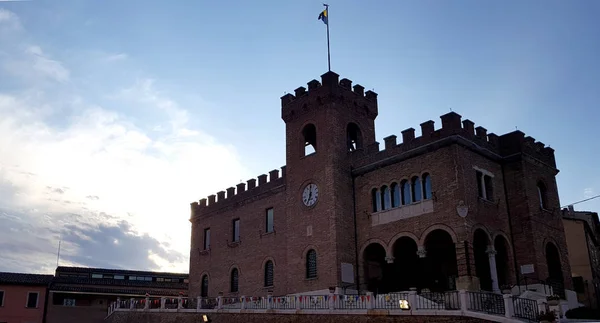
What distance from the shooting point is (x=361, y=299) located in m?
20.6

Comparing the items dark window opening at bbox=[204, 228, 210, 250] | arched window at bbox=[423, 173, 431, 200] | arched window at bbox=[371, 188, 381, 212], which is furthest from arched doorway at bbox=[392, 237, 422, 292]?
dark window opening at bbox=[204, 228, 210, 250]

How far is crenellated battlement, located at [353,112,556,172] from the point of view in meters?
23.9

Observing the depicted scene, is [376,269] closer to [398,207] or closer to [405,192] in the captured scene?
[398,207]

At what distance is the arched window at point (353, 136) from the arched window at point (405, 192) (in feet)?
16.0

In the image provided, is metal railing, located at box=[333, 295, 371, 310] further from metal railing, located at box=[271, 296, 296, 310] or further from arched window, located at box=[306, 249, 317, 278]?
arched window, located at box=[306, 249, 317, 278]

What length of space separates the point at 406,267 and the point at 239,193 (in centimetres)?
1280

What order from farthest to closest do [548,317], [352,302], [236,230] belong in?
[236,230] → [352,302] → [548,317]

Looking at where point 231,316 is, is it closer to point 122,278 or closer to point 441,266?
point 441,266

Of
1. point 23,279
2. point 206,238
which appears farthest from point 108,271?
point 206,238

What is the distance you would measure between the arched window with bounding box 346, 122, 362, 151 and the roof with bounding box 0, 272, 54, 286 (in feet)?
92.0

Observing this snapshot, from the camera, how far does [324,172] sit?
90.8ft

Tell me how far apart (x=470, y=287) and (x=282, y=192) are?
13108mm

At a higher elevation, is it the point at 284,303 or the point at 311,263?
the point at 311,263

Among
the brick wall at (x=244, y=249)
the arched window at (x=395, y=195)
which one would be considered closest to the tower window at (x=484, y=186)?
the arched window at (x=395, y=195)
